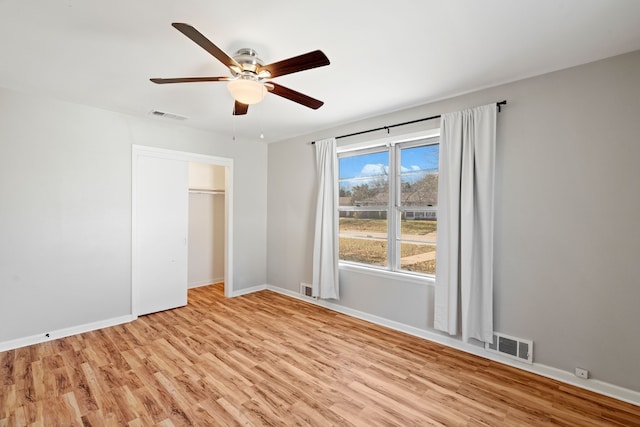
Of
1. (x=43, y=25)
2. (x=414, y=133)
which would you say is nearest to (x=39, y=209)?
(x=43, y=25)

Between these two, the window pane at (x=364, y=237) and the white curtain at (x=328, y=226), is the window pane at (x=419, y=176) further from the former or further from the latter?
the white curtain at (x=328, y=226)

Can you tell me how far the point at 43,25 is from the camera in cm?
194

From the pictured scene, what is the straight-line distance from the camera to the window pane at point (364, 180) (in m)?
3.79

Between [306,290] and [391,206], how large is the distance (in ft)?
6.32

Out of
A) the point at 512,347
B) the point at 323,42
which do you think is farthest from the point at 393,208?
the point at 323,42

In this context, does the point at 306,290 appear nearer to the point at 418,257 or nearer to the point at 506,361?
the point at 418,257

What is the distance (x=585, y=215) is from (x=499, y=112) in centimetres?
114

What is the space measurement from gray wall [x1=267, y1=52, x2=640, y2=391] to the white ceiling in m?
0.24

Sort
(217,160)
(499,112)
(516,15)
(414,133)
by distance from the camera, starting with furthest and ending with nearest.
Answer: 1. (217,160)
2. (414,133)
3. (499,112)
4. (516,15)

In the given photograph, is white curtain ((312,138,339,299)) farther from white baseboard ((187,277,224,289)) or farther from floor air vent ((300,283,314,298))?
white baseboard ((187,277,224,289))

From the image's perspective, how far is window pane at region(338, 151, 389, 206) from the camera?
379 centimetres

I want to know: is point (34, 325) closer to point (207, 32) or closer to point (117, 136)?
point (117, 136)

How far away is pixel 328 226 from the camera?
4105mm

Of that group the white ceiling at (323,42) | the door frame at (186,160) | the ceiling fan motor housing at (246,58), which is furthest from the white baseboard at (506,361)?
the ceiling fan motor housing at (246,58)
